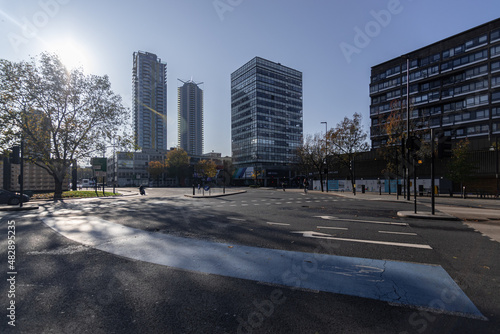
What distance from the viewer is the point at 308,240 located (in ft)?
22.1

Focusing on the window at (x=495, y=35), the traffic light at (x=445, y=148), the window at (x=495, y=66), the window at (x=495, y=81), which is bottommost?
the traffic light at (x=445, y=148)

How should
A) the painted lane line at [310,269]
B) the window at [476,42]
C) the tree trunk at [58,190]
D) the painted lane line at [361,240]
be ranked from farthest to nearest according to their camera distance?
1. the window at [476,42]
2. the tree trunk at [58,190]
3. the painted lane line at [361,240]
4. the painted lane line at [310,269]

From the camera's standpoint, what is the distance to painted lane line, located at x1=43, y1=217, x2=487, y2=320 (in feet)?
11.4

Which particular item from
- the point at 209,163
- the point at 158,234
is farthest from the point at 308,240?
the point at 209,163

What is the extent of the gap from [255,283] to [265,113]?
9316 cm

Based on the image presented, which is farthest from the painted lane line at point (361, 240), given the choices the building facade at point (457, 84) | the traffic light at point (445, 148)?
the building facade at point (457, 84)

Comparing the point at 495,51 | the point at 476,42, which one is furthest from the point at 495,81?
the point at 476,42

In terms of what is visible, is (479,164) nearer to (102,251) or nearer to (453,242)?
(453,242)

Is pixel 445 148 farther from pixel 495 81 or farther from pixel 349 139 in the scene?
pixel 495 81

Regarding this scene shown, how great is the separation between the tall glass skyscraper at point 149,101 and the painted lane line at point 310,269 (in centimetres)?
14402

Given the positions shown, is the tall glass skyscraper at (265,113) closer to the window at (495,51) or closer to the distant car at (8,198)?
the window at (495,51)

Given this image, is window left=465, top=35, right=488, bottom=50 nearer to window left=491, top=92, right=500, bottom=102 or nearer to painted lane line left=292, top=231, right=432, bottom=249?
window left=491, top=92, right=500, bottom=102

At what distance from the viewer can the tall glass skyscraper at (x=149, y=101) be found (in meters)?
142

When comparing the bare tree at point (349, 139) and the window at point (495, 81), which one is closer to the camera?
the bare tree at point (349, 139)
